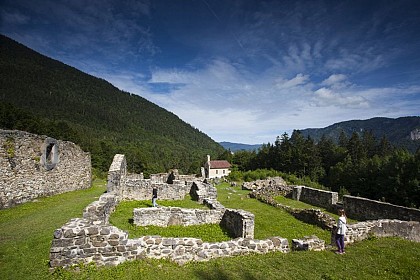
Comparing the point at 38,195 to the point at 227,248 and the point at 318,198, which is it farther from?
the point at 318,198

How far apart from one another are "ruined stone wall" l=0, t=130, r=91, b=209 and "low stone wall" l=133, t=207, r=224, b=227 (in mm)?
8398

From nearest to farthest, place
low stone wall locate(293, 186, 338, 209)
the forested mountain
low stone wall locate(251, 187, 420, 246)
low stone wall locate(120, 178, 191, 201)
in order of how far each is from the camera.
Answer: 1. low stone wall locate(251, 187, 420, 246)
2. low stone wall locate(120, 178, 191, 201)
3. low stone wall locate(293, 186, 338, 209)
4. the forested mountain

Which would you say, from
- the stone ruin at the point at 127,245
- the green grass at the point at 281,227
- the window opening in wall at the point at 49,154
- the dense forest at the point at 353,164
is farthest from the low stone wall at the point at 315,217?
the dense forest at the point at 353,164

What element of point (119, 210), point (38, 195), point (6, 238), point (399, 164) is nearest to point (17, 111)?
point (38, 195)

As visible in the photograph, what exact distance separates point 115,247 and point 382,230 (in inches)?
484

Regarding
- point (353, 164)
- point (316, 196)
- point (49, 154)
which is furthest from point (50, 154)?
point (353, 164)

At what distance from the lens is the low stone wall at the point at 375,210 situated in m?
14.8

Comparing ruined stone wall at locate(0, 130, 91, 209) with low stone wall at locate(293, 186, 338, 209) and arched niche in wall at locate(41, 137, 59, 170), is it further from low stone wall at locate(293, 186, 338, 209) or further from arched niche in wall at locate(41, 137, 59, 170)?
low stone wall at locate(293, 186, 338, 209)

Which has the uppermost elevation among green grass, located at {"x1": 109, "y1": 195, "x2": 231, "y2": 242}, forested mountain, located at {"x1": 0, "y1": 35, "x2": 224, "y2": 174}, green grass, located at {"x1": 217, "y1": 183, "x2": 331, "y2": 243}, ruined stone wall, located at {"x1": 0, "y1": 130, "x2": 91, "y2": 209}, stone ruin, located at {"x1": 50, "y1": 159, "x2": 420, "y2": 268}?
forested mountain, located at {"x1": 0, "y1": 35, "x2": 224, "y2": 174}

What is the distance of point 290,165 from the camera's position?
66.2m

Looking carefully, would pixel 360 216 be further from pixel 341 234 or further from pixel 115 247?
pixel 115 247

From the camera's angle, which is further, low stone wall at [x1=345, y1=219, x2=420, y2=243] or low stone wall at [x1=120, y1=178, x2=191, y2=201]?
low stone wall at [x1=120, y1=178, x2=191, y2=201]

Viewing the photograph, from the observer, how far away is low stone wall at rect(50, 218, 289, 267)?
6652 millimetres

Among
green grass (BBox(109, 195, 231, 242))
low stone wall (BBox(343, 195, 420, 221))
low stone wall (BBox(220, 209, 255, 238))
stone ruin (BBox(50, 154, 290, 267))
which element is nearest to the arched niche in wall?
green grass (BBox(109, 195, 231, 242))
